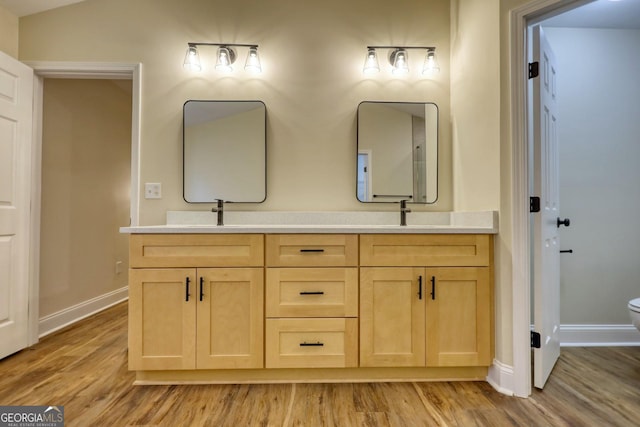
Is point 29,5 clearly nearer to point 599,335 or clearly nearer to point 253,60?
point 253,60

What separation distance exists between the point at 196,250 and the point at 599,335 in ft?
9.19

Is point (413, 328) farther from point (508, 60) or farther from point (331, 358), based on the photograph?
point (508, 60)

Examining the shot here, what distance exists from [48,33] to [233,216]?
179 cm

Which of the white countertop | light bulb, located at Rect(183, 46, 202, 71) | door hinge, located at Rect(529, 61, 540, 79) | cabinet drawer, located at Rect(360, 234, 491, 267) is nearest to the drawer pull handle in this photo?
cabinet drawer, located at Rect(360, 234, 491, 267)

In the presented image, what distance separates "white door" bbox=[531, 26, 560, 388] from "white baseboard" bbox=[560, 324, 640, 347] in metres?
0.54

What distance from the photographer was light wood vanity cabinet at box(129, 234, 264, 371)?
5.59 ft

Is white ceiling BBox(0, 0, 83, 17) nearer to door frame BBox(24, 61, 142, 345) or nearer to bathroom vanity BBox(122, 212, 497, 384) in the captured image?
door frame BBox(24, 61, 142, 345)

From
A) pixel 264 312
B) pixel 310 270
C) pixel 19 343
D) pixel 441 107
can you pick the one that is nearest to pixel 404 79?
pixel 441 107

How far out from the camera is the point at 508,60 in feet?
5.56

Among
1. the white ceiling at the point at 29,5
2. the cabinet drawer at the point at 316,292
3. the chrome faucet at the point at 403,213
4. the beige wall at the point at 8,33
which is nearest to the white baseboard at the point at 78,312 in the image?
the beige wall at the point at 8,33

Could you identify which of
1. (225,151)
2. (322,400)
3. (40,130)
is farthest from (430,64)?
(40,130)

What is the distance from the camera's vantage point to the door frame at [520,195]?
1658mm

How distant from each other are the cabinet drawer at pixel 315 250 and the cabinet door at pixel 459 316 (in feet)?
1.46

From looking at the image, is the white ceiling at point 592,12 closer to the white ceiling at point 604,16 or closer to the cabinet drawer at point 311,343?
the white ceiling at point 604,16
